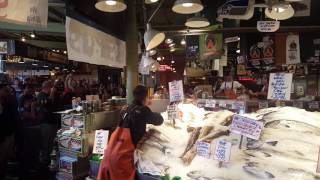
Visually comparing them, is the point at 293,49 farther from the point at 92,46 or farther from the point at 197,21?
the point at 92,46

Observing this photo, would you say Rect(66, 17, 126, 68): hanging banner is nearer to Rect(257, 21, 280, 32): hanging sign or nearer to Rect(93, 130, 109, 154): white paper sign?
Rect(93, 130, 109, 154): white paper sign

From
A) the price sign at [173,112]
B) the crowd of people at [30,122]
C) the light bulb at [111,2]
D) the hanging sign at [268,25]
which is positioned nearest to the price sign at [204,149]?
the price sign at [173,112]

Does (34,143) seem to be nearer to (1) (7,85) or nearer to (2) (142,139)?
(1) (7,85)

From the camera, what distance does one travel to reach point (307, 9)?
800 cm

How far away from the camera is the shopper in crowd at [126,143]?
3967 millimetres

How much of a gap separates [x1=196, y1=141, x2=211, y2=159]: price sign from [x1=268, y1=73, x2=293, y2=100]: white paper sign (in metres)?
1.26

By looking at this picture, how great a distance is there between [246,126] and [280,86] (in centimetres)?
115

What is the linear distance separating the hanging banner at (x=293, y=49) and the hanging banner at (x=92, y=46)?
13.1 feet

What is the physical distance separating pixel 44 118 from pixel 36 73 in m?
15.4

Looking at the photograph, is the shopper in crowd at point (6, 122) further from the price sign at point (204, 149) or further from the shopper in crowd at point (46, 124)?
the price sign at point (204, 149)

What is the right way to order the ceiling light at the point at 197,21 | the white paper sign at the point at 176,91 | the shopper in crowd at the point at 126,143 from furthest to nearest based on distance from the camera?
the ceiling light at the point at 197,21, the white paper sign at the point at 176,91, the shopper in crowd at the point at 126,143

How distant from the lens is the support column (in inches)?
270

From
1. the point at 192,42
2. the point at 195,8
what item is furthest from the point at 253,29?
the point at 195,8

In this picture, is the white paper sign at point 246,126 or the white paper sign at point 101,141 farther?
the white paper sign at point 101,141
